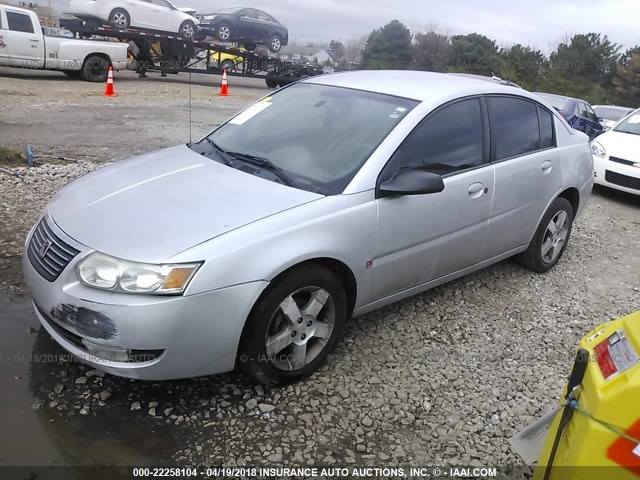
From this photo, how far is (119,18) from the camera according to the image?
1723cm

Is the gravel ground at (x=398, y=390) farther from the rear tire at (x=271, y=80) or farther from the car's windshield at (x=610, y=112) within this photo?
the rear tire at (x=271, y=80)

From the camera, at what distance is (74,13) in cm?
1709

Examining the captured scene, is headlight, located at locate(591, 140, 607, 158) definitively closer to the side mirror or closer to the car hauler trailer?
the side mirror

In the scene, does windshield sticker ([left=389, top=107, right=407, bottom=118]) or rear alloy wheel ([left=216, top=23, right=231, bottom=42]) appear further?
rear alloy wheel ([left=216, top=23, right=231, bottom=42])

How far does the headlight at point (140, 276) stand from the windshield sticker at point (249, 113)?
1790 mm

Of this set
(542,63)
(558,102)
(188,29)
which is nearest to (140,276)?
(558,102)

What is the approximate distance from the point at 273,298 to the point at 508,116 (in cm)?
260

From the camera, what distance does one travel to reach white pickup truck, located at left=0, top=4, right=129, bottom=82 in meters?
14.5

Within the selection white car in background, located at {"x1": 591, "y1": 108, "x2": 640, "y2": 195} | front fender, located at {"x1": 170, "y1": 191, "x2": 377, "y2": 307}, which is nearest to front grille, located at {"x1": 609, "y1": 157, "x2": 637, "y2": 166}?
white car in background, located at {"x1": 591, "y1": 108, "x2": 640, "y2": 195}

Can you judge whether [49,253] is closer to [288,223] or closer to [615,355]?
[288,223]

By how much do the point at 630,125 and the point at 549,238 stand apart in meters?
6.14

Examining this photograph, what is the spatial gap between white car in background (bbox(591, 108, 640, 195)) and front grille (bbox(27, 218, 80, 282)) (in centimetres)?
766

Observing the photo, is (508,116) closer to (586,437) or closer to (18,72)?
(586,437)

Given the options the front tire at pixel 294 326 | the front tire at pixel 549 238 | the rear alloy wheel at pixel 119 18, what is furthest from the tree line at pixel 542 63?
the front tire at pixel 294 326
